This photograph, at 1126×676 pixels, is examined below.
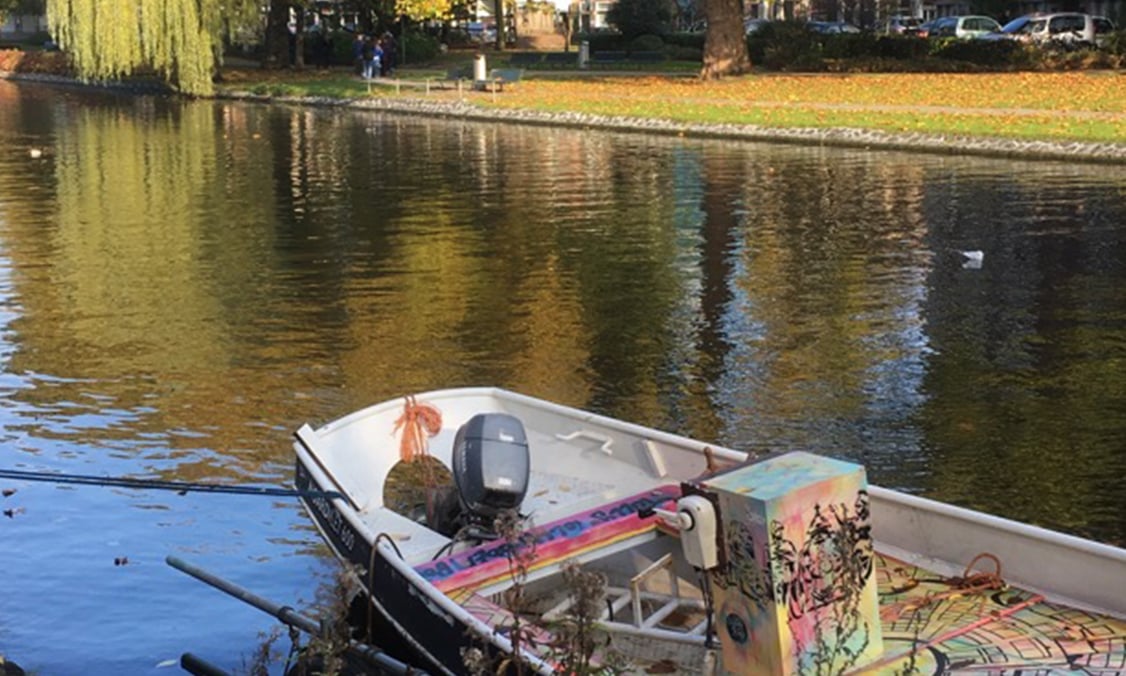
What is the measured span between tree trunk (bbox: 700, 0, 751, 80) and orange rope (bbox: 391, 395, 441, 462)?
39978 millimetres

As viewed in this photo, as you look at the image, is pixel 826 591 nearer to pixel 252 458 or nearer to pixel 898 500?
pixel 898 500

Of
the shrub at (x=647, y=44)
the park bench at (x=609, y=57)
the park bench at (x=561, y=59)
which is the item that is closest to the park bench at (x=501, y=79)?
the park bench at (x=561, y=59)

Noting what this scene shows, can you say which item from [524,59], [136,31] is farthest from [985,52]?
[136,31]

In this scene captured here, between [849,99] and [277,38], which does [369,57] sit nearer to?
[277,38]

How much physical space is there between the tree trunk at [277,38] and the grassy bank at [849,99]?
10901mm

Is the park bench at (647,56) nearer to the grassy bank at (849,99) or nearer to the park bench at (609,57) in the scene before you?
the park bench at (609,57)

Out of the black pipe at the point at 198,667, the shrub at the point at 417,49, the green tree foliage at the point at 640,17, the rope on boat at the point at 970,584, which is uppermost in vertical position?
the green tree foliage at the point at 640,17

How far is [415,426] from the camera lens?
1034cm

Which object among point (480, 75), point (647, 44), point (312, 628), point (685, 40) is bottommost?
point (312, 628)

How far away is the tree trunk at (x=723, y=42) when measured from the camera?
49.0 meters

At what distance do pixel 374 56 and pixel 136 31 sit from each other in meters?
11.4

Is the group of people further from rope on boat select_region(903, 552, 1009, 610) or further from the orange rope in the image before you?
rope on boat select_region(903, 552, 1009, 610)

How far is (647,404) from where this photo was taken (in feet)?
42.6

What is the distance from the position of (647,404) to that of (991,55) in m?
41.2
